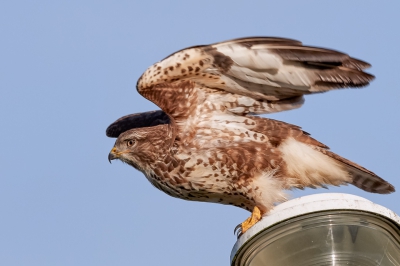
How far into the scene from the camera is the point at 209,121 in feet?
27.8

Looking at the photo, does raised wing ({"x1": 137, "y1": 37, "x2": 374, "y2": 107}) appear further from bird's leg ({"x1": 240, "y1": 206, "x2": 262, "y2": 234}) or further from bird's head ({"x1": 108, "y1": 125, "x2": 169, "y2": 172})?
bird's leg ({"x1": 240, "y1": 206, "x2": 262, "y2": 234})

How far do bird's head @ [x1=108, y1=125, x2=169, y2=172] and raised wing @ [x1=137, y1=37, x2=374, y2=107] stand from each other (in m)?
0.53

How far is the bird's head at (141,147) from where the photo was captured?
27.7 ft

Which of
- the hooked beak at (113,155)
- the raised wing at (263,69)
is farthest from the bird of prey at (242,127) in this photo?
the hooked beak at (113,155)

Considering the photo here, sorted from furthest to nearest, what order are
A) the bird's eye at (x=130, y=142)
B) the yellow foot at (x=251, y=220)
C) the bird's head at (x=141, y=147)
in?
1. the bird's eye at (x=130, y=142)
2. the bird's head at (x=141, y=147)
3. the yellow foot at (x=251, y=220)

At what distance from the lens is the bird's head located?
8.46 metres

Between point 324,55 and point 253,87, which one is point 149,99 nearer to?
point 253,87

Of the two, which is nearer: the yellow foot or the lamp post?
the lamp post

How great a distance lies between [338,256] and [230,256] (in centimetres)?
77

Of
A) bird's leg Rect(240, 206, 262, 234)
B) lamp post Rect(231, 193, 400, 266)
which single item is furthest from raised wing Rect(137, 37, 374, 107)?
lamp post Rect(231, 193, 400, 266)

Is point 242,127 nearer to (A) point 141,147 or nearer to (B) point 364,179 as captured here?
(A) point 141,147

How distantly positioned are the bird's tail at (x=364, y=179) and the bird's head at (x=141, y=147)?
1.64m

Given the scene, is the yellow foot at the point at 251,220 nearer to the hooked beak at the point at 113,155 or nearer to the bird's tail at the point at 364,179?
the bird's tail at the point at 364,179

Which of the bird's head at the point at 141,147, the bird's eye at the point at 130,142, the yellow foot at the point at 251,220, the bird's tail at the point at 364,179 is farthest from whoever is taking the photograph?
the bird's eye at the point at 130,142
